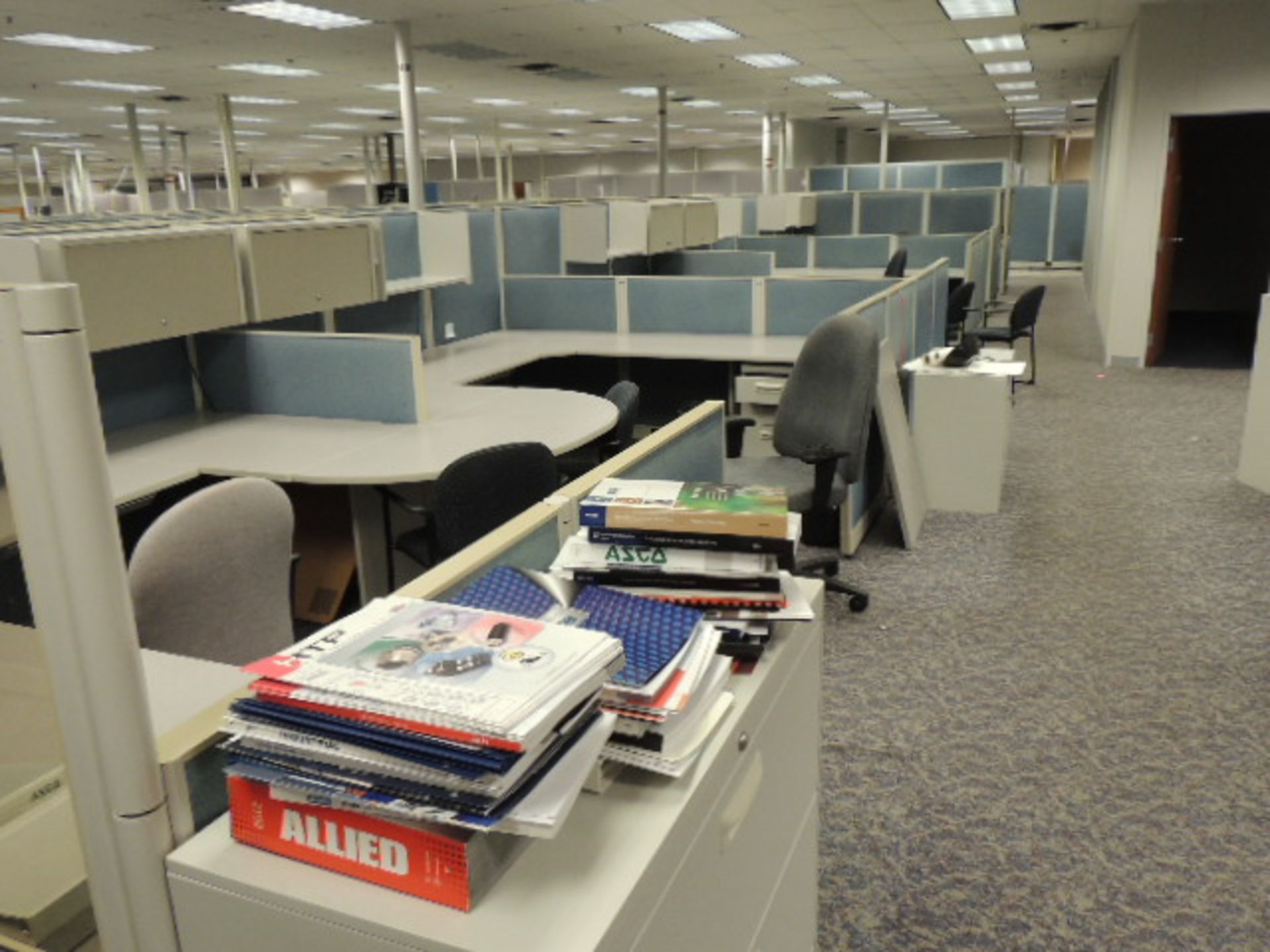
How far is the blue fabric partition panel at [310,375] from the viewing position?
2.89 metres

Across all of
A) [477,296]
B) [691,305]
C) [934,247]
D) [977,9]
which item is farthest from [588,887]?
[934,247]

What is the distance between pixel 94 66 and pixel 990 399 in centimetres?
726

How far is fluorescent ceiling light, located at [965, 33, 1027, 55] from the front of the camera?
7.74 metres

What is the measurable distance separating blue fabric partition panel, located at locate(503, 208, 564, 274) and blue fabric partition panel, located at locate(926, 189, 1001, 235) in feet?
18.1

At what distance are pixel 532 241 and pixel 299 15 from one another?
2403mm

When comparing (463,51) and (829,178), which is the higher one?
(463,51)

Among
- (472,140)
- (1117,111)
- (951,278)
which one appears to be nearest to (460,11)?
(951,278)

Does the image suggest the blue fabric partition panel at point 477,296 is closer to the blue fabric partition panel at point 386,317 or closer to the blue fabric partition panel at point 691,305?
the blue fabric partition panel at point 386,317

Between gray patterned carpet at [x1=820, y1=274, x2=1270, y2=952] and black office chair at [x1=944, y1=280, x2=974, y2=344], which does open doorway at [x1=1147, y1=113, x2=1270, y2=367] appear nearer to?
black office chair at [x1=944, y1=280, x2=974, y2=344]

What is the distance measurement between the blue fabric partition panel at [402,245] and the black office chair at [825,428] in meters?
1.82

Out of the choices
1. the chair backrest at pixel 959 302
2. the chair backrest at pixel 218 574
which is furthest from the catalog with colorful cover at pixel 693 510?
the chair backrest at pixel 959 302

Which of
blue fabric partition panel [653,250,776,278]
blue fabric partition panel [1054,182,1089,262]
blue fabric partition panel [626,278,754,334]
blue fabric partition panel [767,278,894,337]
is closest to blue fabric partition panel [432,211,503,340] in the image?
blue fabric partition panel [626,278,754,334]

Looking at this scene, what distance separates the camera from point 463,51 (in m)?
7.46

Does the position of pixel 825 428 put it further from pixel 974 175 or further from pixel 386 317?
pixel 974 175
